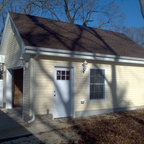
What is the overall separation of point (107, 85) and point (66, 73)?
91.7 inches

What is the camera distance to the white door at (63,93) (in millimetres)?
7812

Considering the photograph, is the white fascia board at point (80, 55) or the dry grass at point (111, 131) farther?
the white fascia board at point (80, 55)

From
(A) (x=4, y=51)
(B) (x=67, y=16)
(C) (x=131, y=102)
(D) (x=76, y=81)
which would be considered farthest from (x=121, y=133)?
(B) (x=67, y=16)

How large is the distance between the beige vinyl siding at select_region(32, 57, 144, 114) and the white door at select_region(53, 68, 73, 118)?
19 cm

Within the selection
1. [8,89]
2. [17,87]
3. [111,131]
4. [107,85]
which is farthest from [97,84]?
[17,87]

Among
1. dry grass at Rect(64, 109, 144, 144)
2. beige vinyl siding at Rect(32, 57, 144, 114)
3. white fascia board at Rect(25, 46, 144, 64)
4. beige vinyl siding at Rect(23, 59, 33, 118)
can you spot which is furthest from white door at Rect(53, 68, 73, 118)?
beige vinyl siding at Rect(23, 59, 33, 118)

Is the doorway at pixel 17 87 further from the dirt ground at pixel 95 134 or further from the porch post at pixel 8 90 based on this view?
the dirt ground at pixel 95 134

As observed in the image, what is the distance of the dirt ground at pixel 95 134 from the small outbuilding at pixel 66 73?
1279 millimetres

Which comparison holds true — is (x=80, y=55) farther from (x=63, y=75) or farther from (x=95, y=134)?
(x=95, y=134)

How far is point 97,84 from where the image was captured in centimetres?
888

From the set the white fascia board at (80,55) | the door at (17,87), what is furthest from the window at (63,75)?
the door at (17,87)

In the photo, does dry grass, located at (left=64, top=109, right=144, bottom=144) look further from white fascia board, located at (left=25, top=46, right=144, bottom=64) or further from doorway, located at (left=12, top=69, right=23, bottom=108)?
A: doorway, located at (left=12, top=69, right=23, bottom=108)

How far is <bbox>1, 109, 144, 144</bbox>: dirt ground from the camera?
209 inches

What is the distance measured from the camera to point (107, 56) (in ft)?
28.5
